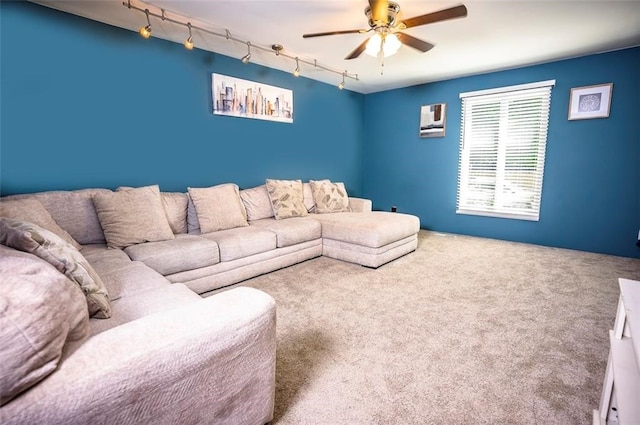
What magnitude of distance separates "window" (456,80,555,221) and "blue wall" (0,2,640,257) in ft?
0.39

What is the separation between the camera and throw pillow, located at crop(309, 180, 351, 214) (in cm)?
427

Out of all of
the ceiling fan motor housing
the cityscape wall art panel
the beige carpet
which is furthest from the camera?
the cityscape wall art panel

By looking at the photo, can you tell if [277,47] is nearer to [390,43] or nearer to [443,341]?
[390,43]

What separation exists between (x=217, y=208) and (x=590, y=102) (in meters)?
4.54

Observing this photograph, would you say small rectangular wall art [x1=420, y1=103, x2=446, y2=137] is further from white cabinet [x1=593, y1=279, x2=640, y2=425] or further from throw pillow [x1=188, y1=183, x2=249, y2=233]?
white cabinet [x1=593, y1=279, x2=640, y2=425]

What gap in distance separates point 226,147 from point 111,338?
321 centimetres

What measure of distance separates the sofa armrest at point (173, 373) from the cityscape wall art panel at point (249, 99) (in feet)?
10.1

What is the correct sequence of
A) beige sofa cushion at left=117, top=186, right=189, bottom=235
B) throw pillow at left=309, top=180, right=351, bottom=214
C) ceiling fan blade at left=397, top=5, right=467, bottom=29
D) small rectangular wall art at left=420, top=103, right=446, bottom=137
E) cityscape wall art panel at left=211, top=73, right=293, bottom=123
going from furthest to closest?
1. small rectangular wall art at left=420, top=103, right=446, bottom=137
2. throw pillow at left=309, top=180, right=351, bottom=214
3. cityscape wall art panel at left=211, top=73, right=293, bottom=123
4. beige sofa cushion at left=117, top=186, right=189, bottom=235
5. ceiling fan blade at left=397, top=5, right=467, bottom=29

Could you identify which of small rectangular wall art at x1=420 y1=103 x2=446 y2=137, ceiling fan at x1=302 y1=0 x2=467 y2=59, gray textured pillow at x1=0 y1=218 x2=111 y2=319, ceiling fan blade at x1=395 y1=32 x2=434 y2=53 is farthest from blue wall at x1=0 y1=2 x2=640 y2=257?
ceiling fan blade at x1=395 y1=32 x2=434 y2=53

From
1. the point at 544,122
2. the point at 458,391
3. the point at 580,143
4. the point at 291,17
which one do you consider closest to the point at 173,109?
the point at 291,17

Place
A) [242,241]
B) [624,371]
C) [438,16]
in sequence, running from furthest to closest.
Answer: [242,241], [438,16], [624,371]

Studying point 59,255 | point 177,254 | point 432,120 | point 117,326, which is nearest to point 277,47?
point 177,254

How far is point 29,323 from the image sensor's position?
72 cm

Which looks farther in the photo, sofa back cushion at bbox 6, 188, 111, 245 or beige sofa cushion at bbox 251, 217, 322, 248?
beige sofa cushion at bbox 251, 217, 322, 248
